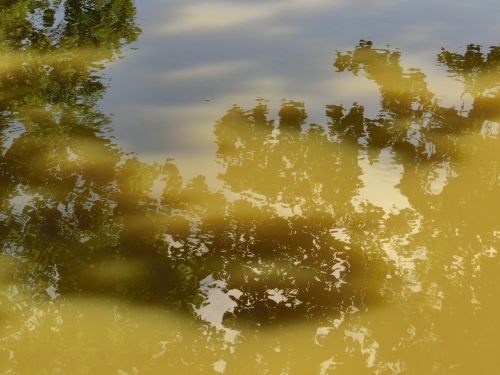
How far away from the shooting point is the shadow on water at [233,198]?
5.28 ft

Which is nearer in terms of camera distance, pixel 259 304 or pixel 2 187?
pixel 259 304

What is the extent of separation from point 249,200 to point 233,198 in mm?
52

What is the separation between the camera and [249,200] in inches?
78.2

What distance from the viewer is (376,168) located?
2.16m

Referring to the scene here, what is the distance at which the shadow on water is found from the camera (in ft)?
5.28

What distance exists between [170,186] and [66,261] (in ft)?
1.57

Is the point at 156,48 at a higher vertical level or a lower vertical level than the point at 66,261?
higher

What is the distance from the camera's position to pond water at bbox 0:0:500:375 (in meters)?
1.42

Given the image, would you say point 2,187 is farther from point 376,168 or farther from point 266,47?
point 266,47

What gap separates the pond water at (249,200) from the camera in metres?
1.42

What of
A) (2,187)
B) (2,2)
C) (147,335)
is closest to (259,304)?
(147,335)

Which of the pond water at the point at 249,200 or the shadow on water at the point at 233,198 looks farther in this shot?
the shadow on water at the point at 233,198

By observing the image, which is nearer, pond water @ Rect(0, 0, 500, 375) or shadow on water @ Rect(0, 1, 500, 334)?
pond water @ Rect(0, 0, 500, 375)

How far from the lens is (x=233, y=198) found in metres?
2.00
